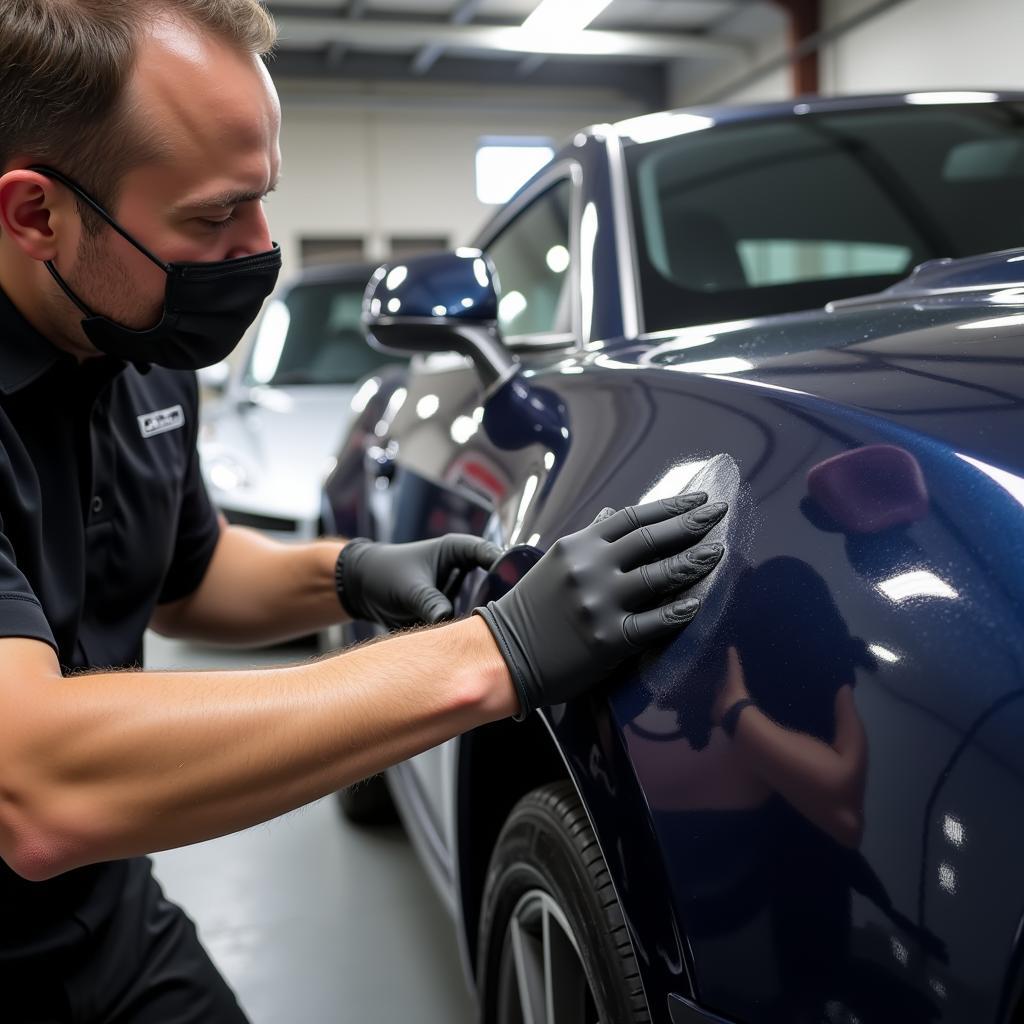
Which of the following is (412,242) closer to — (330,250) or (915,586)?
(330,250)

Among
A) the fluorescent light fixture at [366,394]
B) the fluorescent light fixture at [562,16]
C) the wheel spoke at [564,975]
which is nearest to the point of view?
the wheel spoke at [564,975]

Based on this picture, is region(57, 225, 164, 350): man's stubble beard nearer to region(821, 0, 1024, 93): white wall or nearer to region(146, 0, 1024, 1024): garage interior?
region(146, 0, 1024, 1024): garage interior

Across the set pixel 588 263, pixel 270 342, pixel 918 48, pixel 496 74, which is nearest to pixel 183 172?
pixel 588 263

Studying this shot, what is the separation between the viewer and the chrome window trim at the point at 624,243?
4.81 feet

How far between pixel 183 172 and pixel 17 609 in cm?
44

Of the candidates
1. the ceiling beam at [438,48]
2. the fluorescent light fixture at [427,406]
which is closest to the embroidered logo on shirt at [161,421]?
the fluorescent light fixture at [427,406]

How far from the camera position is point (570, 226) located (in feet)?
5.56

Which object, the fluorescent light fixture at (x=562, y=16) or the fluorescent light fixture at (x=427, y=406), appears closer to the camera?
the fluorescent light fixture at (x=427, y=406)

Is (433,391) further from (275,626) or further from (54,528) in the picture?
(54,528)

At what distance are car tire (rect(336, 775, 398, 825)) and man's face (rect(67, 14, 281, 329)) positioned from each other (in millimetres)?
1599

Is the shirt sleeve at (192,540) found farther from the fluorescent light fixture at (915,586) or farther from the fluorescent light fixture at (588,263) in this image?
the fluorescent light fixture at (915,586)

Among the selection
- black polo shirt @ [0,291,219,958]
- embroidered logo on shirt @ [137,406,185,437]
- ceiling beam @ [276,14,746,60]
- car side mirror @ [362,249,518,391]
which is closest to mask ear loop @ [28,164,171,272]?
black polo shirt @ [0,291,219,958]

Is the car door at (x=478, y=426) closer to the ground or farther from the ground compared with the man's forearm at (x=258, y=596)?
farther from the ground

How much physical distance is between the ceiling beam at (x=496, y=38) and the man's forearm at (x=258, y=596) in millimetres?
9518
